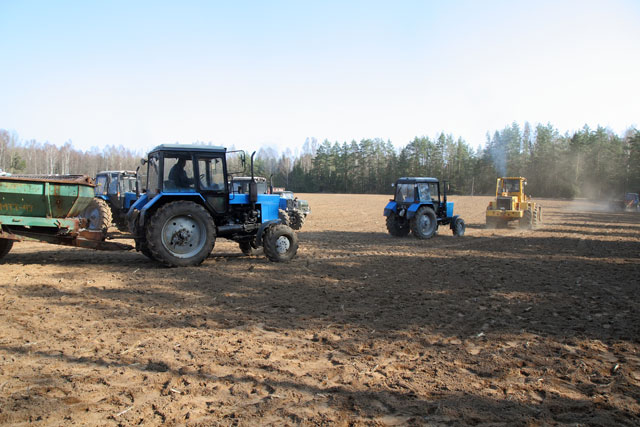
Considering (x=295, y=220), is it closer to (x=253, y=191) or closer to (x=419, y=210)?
(x=419, y=210)

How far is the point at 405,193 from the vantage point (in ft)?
47.7

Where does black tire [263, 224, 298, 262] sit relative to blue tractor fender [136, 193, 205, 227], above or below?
below

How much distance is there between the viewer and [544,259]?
9.99 m

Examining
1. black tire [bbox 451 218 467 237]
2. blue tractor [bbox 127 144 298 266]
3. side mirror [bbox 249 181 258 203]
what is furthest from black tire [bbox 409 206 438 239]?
side mirror [bbox 249 181 258 203]

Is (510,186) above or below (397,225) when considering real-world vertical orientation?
above

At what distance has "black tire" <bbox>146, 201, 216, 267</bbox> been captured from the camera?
802 cm

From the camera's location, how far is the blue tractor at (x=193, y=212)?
8203mm

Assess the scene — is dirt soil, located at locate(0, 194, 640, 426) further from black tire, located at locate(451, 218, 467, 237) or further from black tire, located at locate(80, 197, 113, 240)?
black tire, located at locate(451, 218, 467, 237)

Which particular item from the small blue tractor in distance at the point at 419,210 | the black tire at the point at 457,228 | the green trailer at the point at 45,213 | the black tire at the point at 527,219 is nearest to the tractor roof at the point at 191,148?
the green trailer at the point at 45,213

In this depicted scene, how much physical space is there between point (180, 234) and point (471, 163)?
70.0m

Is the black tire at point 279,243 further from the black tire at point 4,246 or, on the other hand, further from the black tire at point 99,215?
the black tire at point 99,215

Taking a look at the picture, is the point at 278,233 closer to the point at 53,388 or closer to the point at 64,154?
the point at 53,388

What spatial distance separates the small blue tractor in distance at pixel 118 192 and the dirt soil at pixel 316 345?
5006 mm

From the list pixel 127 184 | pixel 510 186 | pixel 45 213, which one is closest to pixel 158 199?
pixel 45 213
